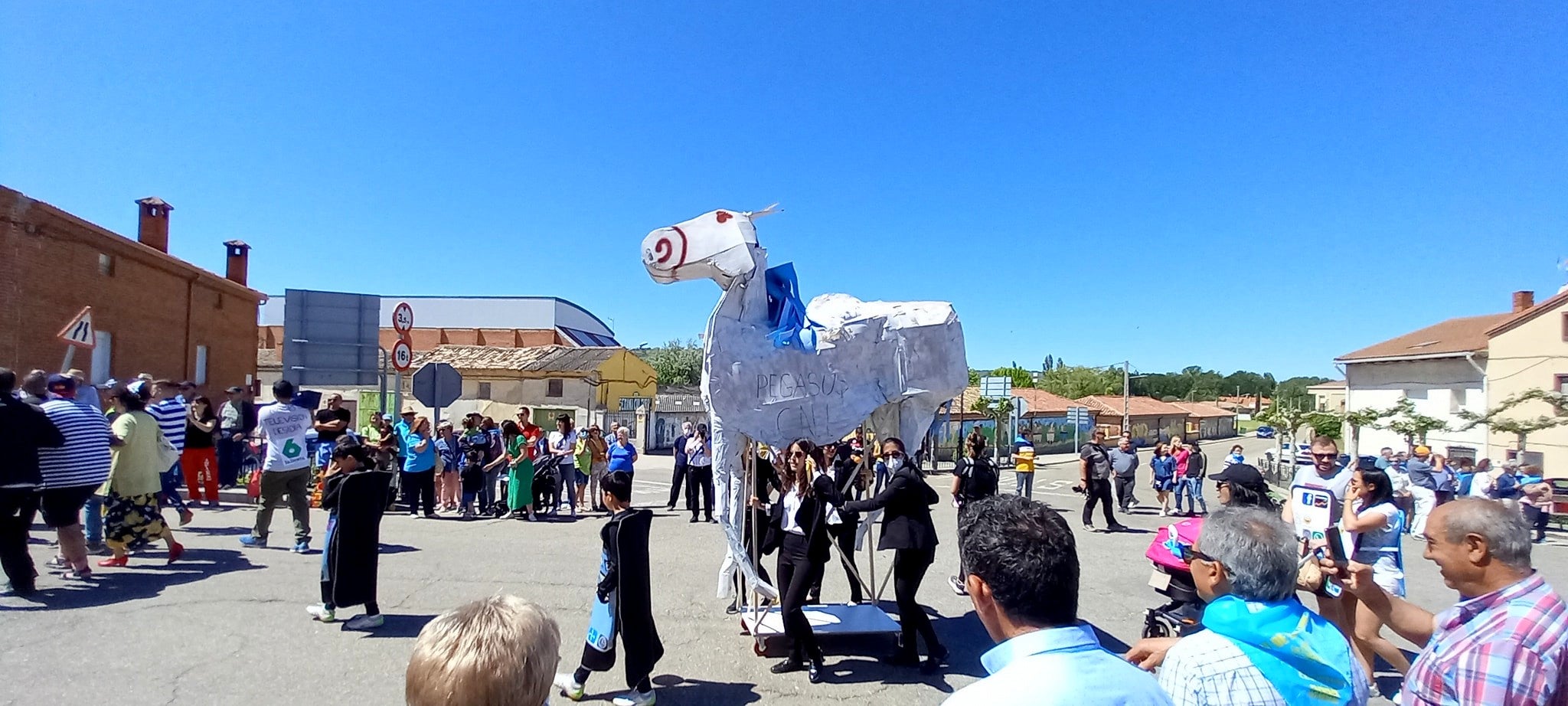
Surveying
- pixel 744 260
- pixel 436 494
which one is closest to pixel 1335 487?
pixel 744 260

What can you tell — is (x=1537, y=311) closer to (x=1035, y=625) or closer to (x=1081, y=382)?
(x=1035, y=625)

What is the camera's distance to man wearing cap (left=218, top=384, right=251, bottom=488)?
38.2 ft

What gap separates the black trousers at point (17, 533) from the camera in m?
5.37

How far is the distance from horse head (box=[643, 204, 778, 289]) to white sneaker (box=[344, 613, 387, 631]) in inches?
125

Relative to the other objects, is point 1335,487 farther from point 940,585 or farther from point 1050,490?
point 1050,490

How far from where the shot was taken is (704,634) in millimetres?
5582

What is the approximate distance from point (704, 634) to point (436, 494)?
27.9 feet

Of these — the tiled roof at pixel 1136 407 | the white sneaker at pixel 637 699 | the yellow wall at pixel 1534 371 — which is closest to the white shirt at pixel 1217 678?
the white sneaker at pixel 637 699

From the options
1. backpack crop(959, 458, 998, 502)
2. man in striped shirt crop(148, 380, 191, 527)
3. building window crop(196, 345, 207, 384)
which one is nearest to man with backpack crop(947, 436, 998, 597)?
backpack crop(959, 458, 998, 502)

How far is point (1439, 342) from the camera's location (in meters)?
24.6

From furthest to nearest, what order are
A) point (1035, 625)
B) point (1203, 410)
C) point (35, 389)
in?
1. point (1203, 410)
2. point (35, 389)
3. point (1035, 625)

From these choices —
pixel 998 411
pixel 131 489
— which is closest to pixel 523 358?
pixel 998 411

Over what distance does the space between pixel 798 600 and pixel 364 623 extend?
10.2ft

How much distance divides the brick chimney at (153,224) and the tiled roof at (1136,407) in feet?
132
